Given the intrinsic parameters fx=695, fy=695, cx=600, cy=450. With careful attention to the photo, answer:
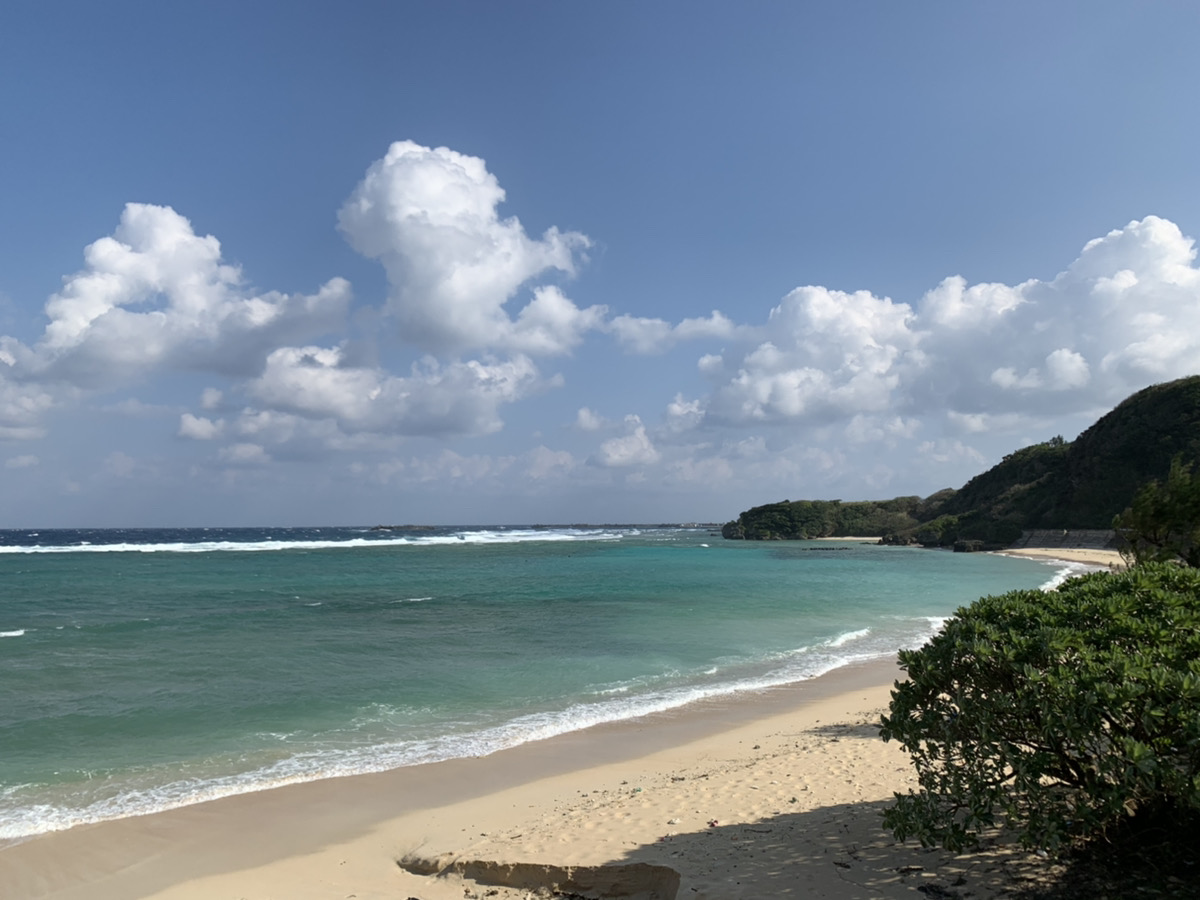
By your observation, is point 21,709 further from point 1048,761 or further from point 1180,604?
point 1180,604

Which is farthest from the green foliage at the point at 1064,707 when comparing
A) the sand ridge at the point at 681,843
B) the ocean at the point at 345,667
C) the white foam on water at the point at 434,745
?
the ocean at the point at 345,667

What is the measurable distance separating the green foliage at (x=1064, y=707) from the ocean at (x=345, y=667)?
7.96m

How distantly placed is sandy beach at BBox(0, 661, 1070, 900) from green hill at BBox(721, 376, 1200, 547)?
227 ft

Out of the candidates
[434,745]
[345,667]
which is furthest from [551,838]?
[345,667]

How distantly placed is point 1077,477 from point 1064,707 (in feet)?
326

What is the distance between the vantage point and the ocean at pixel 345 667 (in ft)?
33.5

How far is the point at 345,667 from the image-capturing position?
54.0 ft

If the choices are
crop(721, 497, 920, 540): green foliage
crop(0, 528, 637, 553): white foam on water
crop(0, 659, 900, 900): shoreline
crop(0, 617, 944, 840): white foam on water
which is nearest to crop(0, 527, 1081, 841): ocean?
crop(0, 617, 944, 840): white foam on water

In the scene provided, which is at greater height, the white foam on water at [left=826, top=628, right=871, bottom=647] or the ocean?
the ocean

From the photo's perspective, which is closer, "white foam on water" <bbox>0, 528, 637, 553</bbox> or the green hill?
the green hill

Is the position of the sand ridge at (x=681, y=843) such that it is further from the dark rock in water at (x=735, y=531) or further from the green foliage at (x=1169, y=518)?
the dark rock in water at (x=735, y=531)

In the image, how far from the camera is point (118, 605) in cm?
2820

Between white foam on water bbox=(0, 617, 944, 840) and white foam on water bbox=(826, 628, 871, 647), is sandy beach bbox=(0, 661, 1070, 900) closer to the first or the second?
white foam on water bbox=(0, 617, 944, 840)

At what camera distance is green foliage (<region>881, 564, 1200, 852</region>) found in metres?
3.79
